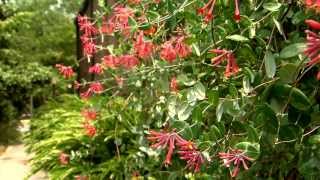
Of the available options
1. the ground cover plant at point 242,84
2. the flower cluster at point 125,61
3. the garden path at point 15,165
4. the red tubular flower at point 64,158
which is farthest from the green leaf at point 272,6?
the garden path at point 15,165

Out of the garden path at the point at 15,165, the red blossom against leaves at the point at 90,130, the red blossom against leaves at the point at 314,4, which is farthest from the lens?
the garden path at the point at 15,165

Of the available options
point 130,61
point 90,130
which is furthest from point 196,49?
point 90,130

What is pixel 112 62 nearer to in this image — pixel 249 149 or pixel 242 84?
pixel 242 84

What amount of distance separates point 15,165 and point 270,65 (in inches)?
253

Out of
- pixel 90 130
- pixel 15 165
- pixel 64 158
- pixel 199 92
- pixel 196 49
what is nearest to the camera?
pixel 199 92

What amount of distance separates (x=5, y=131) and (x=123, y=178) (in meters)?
6.96

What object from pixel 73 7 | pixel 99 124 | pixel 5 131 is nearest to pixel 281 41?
pixel 99 124

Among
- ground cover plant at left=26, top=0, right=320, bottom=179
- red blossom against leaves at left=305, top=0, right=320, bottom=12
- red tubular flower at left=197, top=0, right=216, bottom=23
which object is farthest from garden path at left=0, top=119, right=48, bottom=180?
red blossom against leaves at left=305, top=0, right=320, bottom=12

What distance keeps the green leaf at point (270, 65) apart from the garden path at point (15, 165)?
193 inches

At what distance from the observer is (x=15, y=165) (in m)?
7.45

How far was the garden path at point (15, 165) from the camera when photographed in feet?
21.5

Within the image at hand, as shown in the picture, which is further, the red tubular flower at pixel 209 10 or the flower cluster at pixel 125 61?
the flower cluster at pixel 125 61

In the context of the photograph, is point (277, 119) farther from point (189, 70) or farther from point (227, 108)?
point (189, 70)

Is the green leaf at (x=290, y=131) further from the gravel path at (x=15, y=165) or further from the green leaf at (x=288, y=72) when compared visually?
the gravel path at (x=15, y=165)
